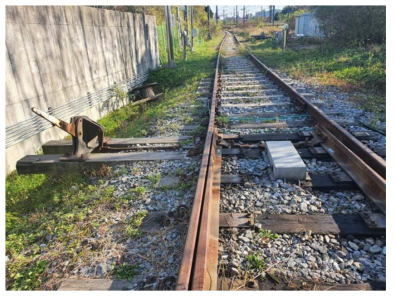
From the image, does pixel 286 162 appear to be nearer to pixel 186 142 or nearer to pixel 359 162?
pixel 359 162

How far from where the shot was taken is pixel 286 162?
10.7 ft

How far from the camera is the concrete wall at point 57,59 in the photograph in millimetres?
4754

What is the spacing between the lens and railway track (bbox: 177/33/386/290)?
199 centimetres

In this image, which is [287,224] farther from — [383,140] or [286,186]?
[383,140]

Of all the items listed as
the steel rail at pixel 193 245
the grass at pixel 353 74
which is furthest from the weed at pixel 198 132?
the grass at pixel 353 74

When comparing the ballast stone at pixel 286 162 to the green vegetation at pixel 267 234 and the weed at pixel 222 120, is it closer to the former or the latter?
the green vegetation at pixel 267 234

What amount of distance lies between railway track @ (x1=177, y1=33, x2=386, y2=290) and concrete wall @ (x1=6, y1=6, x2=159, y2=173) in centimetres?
315

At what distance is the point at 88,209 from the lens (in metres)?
3.09

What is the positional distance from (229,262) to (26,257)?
5.75 ft

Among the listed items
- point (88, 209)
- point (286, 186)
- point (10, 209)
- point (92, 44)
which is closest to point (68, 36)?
point (92, 44)

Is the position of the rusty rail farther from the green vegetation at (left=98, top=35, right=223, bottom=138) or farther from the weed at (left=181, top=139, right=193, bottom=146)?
the green vegetation at (left=98, top=35, right=223, bottom=138)

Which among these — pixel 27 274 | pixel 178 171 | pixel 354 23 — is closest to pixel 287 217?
pixel 178 171

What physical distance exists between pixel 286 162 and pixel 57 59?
16.2 feet

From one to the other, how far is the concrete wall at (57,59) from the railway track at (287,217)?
3.15 metres
